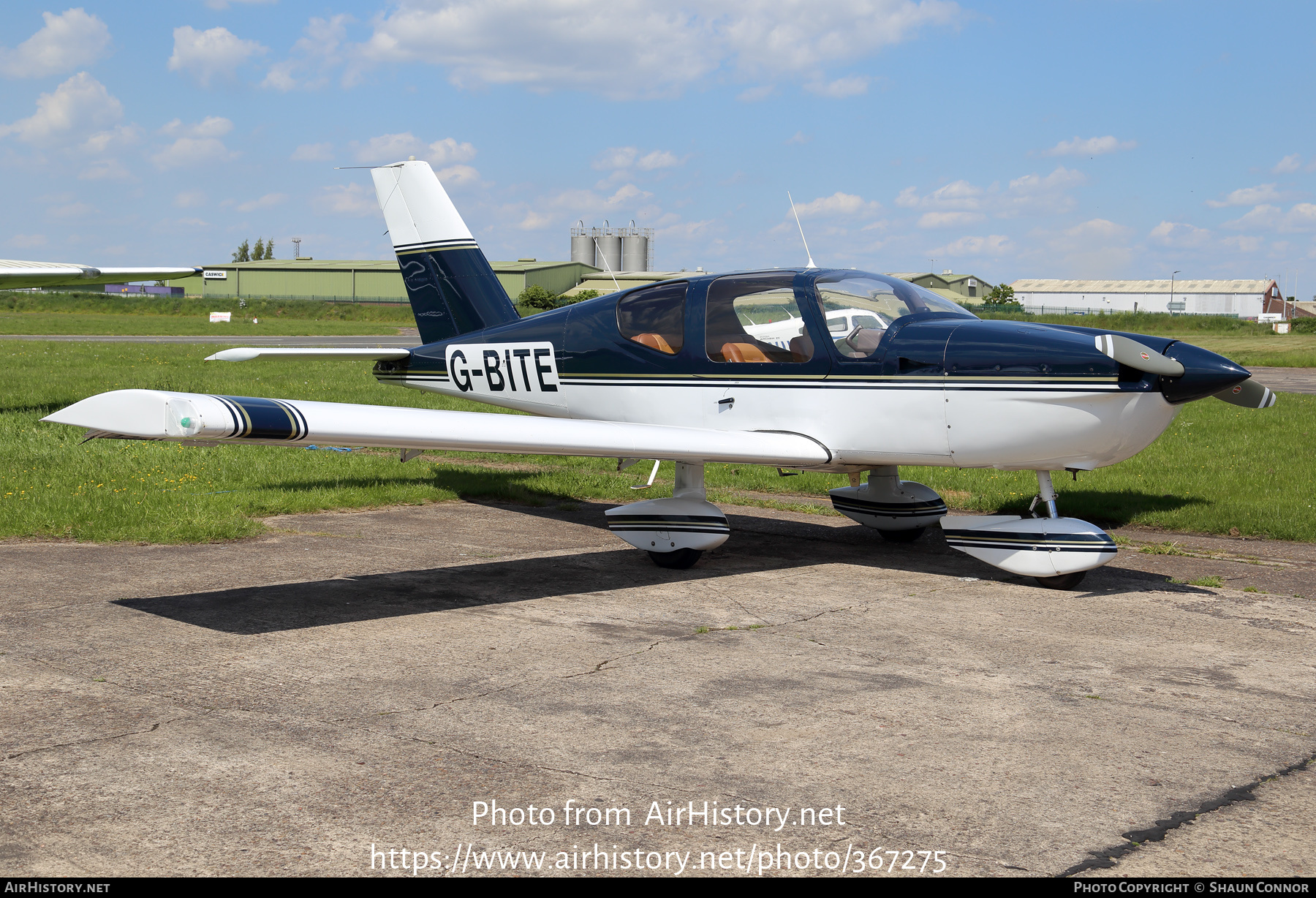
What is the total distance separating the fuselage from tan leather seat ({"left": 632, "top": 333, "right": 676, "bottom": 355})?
1cm

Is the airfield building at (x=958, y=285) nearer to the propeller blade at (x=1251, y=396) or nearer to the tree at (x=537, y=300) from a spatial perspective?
the tree at (x=537, y=300)

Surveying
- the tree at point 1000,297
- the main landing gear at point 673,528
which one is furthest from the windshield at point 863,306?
the tree at point 1000,297

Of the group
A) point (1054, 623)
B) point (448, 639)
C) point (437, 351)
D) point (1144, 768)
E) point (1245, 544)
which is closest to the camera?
point (1144, 768)

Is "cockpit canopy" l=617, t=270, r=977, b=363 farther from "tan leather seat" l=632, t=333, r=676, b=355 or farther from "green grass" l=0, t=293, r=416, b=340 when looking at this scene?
"green grass" l=0, t=293, r=416, b=340

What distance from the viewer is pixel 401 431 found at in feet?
20.9

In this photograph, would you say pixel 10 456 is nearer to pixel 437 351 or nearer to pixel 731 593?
pixel 437 351

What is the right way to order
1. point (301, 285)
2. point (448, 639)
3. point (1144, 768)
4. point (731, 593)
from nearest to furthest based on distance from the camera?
point (1144, 768), point (448, 639), point (731, 593), point (301, 285)

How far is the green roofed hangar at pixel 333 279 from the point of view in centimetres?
8988

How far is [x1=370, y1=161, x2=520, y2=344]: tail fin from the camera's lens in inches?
428

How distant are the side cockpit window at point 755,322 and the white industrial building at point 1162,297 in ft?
376

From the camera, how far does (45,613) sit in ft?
20.1
